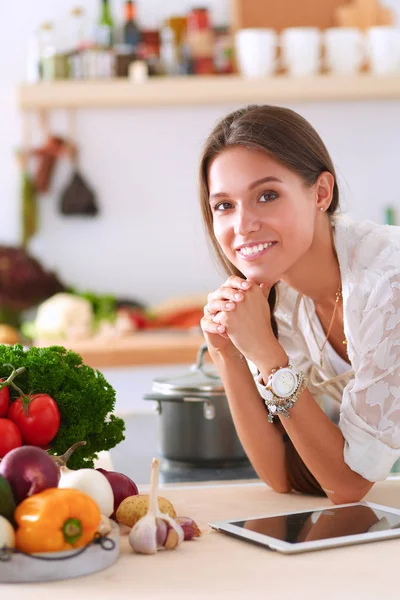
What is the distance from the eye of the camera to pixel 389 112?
4.46 m

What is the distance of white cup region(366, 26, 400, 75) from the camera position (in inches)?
161

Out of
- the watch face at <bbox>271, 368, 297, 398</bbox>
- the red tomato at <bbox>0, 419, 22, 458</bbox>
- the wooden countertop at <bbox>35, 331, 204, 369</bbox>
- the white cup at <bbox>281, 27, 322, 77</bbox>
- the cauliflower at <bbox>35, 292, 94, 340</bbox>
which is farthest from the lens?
the white cup at <bbox>281, 27, 322, 77</bbox>

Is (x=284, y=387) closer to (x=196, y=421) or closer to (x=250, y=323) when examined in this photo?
(x=250, y=323)

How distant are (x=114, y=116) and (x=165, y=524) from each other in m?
3.40

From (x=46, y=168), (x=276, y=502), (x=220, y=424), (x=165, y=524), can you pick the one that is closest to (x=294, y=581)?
(x=165, y=524)

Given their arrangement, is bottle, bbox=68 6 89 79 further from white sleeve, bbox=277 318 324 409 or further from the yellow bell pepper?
the yellow bell pepper

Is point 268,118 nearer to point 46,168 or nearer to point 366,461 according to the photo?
point 366,461

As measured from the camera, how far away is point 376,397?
158 cm

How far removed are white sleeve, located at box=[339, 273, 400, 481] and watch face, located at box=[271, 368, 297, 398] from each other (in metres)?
0.11

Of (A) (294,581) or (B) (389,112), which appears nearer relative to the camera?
(A) (294,581)

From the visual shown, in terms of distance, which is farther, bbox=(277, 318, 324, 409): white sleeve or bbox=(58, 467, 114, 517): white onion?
bbox=(277, 318, 324, 409): white sleeve

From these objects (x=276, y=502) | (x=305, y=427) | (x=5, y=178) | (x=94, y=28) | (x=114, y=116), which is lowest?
(x=276, y=502)

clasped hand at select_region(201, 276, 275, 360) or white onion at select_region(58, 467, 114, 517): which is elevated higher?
clasped hand at select_region(201, 276, 275, 360)

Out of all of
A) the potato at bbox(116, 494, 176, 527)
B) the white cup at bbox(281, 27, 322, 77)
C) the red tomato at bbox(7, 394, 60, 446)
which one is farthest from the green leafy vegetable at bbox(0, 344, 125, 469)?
the white cup at bbox(281, 27, 322, 77)
